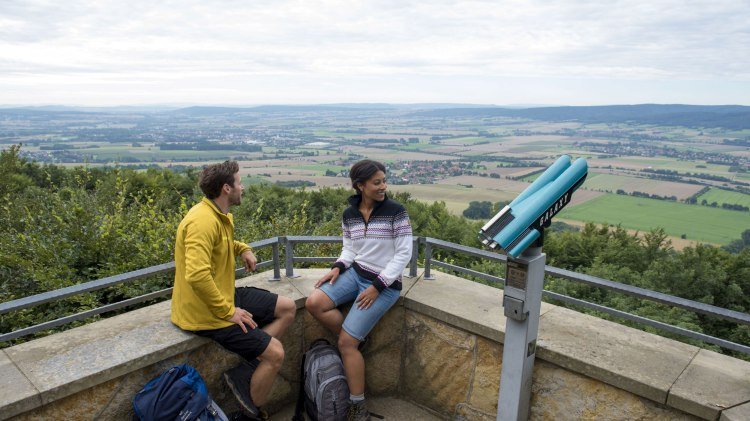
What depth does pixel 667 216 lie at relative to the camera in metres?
21.1

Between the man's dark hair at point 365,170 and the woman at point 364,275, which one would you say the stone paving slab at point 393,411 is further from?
the man's dark hair at point 365,170

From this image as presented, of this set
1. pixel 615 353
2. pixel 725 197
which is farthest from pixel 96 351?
pixel 725 197

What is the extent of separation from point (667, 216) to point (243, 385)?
23.2 m

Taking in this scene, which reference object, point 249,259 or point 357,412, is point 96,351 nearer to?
point 249,259

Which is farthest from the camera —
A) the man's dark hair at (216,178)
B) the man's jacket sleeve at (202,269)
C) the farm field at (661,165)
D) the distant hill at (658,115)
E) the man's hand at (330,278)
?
the distant hill at (658,115)

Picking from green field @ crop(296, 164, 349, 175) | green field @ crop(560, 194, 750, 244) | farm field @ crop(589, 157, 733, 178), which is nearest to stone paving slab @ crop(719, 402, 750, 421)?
green field @ crop(560, 194, 750, 244)

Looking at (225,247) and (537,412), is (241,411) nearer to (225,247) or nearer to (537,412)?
(225,247)

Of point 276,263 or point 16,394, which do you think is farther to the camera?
point 276,263

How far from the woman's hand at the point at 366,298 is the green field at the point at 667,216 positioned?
15.5m

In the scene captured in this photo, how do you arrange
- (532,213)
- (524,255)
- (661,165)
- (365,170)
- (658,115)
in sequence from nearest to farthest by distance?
(532,213), (524,255), (365,170), (661,165), (658,115)

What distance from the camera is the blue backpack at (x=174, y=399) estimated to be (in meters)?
2.46

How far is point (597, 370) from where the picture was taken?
2629mm

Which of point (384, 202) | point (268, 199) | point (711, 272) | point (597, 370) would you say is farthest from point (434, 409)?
point (268, 199)

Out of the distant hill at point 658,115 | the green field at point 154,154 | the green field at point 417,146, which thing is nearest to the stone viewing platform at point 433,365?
the green field at point 154,154
